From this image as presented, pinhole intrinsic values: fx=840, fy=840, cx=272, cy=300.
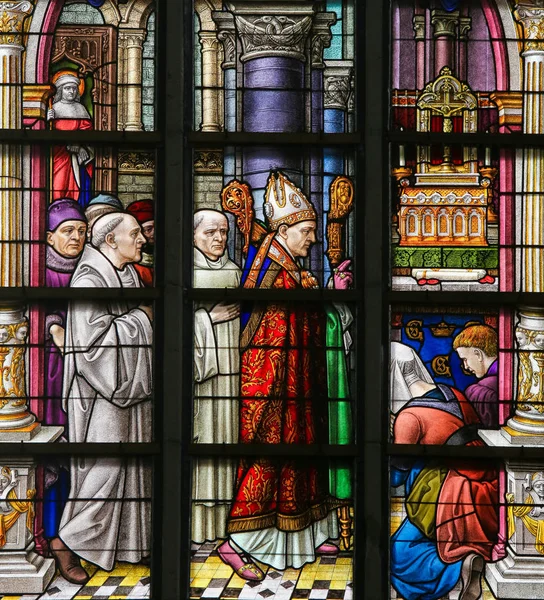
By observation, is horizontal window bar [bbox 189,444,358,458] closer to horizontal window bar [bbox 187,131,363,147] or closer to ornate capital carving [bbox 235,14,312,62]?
horizontal window bar [bbox 187,131,363,147]

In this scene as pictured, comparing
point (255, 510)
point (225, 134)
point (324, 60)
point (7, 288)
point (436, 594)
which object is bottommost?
point (436, 594)

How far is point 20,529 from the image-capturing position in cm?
629

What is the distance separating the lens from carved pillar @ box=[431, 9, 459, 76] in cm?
654

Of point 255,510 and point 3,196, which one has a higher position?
point 3,196

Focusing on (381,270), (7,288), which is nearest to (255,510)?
(381,270)

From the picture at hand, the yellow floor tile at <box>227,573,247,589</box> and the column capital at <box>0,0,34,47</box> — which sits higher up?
the column capital at <box>0,0,34,47</box>

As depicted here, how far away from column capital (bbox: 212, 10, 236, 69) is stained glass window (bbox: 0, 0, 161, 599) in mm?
529

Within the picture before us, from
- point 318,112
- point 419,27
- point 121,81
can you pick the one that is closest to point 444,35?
point 419,27

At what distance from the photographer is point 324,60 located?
6547 millimetres

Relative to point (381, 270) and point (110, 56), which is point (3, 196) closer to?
point (110, 56)

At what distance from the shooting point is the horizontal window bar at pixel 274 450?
627 centimetres

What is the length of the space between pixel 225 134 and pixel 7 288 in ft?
6.59

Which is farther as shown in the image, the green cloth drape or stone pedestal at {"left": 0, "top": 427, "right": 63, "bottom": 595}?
the green cloth drape

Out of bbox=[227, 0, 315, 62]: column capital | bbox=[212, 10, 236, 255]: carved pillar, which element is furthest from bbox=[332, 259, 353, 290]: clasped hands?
bbox=[227, 0, 315, 62]: column capital
